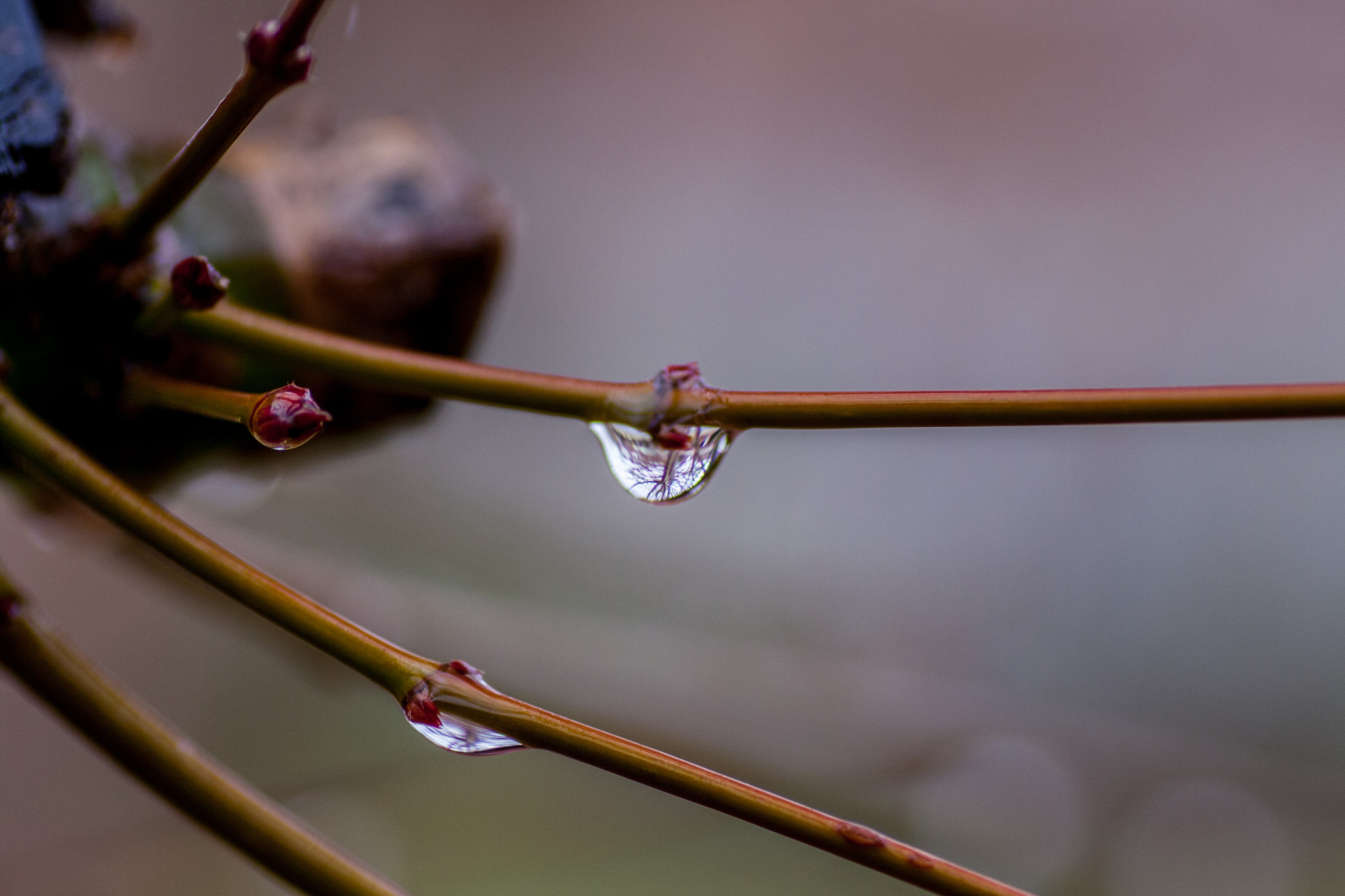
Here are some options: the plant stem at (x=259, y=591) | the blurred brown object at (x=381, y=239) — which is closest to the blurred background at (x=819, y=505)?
the blurred brown object at (x=381, y=239)

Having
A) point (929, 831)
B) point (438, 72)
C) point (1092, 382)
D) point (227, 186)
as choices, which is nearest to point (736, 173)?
point (438, 72)

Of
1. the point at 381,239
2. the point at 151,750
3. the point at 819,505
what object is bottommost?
the point at 151,750

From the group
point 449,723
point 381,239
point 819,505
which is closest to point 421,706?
point 449,723

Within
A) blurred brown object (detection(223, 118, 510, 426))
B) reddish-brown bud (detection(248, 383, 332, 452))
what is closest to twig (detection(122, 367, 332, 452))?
reddish-brown bud (detection(248, 383, 332, 452))

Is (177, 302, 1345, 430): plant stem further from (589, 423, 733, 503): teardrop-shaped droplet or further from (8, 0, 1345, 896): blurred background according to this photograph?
(8, 0, 1345, 896): blurred background

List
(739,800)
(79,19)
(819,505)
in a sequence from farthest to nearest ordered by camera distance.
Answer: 1. (819,505)
2. (79,19)
3. (739,800)

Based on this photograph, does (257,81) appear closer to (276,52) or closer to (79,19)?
(276,52)

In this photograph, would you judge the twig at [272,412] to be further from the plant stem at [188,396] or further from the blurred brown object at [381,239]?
the blurred brown object at [381,239]

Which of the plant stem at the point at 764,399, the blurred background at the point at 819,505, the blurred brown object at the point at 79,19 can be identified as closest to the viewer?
the plant stem at the point at 764,399
